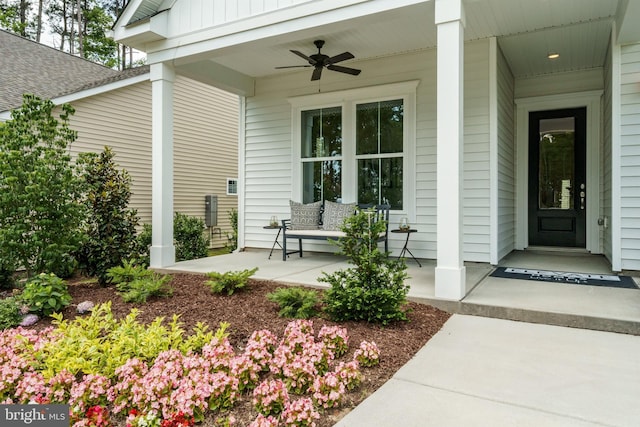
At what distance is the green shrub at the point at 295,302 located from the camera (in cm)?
313

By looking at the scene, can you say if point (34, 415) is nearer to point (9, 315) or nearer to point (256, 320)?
point (256, 320)

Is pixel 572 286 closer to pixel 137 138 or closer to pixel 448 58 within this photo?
pixel 448 58

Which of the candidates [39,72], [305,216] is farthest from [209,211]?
[305,216]

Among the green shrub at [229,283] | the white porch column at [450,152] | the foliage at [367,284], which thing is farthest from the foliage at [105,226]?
the white porch column at [450,152]

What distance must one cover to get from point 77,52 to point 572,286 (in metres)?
18.0

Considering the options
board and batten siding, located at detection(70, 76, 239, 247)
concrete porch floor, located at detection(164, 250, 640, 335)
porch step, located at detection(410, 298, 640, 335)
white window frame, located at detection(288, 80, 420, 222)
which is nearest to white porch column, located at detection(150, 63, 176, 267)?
concrete porch floor, located at detection(164, 250, 640, 335)

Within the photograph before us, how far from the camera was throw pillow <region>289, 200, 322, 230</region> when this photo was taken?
5945 mm

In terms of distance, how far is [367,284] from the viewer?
304cm

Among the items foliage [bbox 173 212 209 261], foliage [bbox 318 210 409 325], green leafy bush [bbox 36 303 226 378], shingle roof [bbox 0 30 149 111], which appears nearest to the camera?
green leafy bush [bbox 36 303 226 378]

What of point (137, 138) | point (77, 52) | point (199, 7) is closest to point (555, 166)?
point (199, 7)

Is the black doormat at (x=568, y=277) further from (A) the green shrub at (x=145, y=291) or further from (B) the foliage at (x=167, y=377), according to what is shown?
(A) the green shrub at (x=145, y=291)

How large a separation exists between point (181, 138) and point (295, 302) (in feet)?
23.0

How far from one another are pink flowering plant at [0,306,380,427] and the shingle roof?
19.1 ft

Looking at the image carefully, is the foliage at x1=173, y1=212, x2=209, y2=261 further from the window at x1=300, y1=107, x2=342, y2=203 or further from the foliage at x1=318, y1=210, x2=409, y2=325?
the foliage at x1=318, y1=210, x2=409, y2=325
